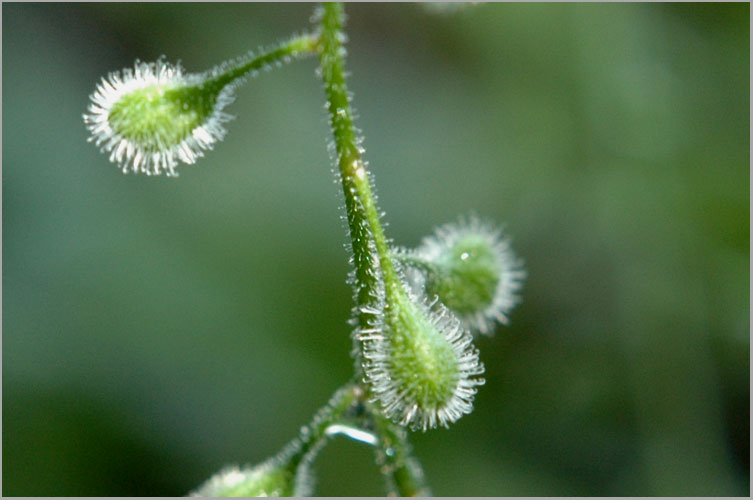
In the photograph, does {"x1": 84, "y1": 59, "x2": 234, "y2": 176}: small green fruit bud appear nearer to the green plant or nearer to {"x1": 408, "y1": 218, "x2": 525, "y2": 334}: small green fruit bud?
the green plant

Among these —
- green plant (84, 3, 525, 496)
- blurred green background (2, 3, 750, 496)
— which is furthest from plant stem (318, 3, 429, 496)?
blurred green background (2, 3, 750, 496)

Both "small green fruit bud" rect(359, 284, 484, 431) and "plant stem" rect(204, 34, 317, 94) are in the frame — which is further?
"plant stem" rect(204, 34, 317, 94)

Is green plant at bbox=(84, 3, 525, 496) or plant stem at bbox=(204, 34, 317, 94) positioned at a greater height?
plant stem at bbox=(204, 34, 317, 94)

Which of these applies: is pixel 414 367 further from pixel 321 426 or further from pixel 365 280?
pixel 321 426

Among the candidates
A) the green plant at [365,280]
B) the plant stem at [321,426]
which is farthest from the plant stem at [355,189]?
the plant stem at [321,426]

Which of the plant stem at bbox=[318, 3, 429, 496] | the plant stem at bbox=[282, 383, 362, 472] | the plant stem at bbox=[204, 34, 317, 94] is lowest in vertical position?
the plant stem at bbox=[282, 383, 362, 472]

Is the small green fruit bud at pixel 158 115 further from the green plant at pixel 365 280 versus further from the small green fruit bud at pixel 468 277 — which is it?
the small green fruit bud at pixel 468 277

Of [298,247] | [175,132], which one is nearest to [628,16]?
[298,247]

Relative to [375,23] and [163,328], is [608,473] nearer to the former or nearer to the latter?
[163,328]
